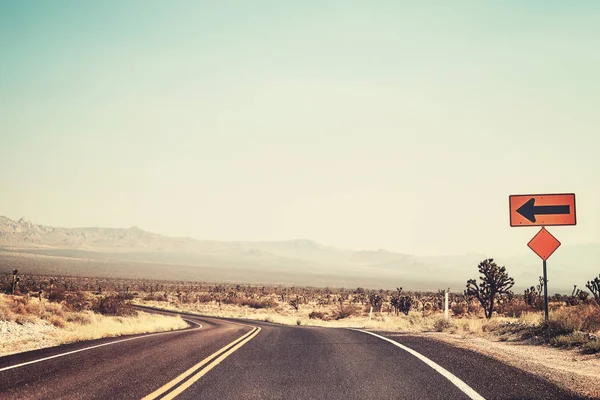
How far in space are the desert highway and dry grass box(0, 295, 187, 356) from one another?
12.9ft

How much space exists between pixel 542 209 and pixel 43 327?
741 inches

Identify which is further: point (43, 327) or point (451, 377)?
point (43, 327)

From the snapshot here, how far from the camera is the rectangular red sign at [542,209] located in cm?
1438

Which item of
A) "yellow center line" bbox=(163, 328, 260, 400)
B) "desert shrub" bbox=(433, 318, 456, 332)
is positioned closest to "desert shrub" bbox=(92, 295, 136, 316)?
"desert shrub" bbox=(433, 318, 456, 332)

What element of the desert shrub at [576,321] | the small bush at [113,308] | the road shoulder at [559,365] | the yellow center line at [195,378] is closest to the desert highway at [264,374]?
the yellow center line at [195,378]

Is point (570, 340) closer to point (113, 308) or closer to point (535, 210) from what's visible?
point (535, 210)

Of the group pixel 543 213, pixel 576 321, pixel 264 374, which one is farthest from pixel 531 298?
pixel 264 374

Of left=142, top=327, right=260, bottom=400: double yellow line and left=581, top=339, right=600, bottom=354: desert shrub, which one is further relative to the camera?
left=581, top=339, right=600, bottom=354: desert shrub

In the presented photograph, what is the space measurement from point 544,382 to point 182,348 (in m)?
7.98

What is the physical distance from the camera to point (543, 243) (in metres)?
14.1

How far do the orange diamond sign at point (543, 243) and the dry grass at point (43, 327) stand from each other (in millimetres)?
14225

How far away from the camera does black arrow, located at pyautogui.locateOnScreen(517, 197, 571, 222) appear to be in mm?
14484

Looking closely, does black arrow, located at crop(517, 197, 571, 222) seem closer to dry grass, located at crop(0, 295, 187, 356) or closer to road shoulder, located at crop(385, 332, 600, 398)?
road shoulder, located at crop(385, 332, 600, 398)

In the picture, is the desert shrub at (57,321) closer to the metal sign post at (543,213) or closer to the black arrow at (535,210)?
the metal sign post at (543,213)
